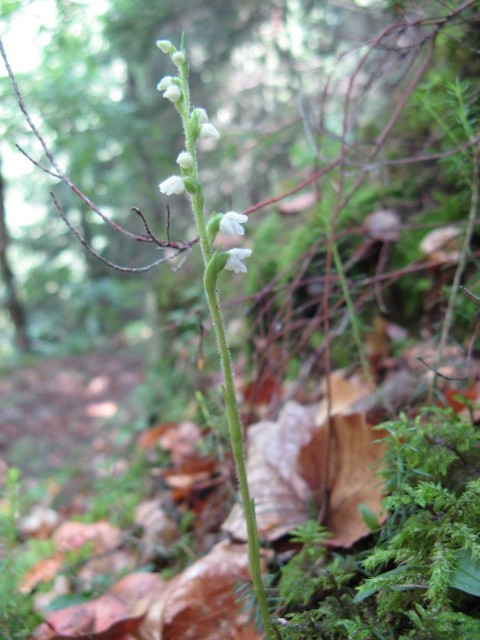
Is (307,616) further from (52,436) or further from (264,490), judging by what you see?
(52,436)

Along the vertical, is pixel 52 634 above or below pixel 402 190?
below

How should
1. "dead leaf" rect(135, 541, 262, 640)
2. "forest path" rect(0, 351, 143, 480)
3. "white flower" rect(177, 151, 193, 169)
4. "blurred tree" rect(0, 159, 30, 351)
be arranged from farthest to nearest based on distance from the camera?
1. "blurred tree" rect(0, 159, 30, 351)
2. "forest path" rect(0, 351, 143, 480)
3. "dead leaf" rect(135, 541, 262, 640)
4. "white flower" rect(177, 151, 193, 169)

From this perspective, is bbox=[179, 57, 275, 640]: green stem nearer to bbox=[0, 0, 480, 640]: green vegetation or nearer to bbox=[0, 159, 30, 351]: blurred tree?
bbox=[0, 0, 480, 640]: green vegetation

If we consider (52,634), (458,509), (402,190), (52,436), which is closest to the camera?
(458,509)

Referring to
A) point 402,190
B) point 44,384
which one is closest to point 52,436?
point 44,384

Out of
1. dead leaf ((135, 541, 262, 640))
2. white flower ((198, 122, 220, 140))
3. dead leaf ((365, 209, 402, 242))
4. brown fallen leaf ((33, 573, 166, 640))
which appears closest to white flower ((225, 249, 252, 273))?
white flower ((198, 122, 220, 140))

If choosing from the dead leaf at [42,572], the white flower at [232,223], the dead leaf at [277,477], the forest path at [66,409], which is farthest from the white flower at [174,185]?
the forest path at [66,409]

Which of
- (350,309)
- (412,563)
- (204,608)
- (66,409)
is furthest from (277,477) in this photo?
(66,409)
